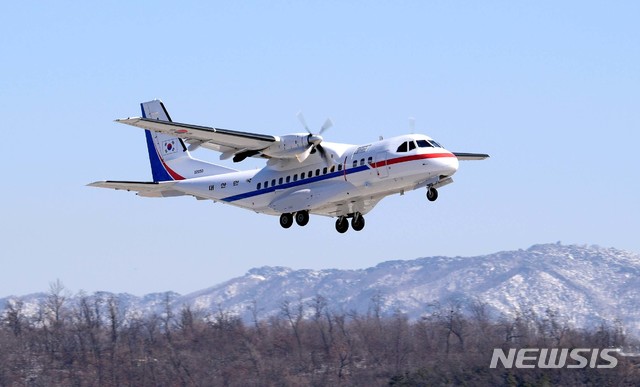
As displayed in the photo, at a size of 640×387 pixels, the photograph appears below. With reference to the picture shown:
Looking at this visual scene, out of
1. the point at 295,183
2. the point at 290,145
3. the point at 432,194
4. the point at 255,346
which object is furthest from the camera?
the point at 255,346

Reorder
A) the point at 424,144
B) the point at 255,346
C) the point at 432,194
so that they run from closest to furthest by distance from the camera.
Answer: the point at 432,194, the point at 424,144, the point at 255,346

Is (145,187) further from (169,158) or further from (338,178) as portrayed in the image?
(338,178)

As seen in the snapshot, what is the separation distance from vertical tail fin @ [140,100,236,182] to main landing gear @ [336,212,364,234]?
4.79 meters

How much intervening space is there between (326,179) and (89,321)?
5614cm

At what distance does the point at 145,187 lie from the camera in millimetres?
38344

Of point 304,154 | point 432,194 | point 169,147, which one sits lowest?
point 432,194

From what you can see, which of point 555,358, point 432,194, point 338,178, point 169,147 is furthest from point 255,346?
point 432,194

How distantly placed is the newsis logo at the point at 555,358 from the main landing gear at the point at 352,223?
35629 mm

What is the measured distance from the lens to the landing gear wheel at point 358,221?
37.0 metres

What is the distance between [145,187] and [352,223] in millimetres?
7896

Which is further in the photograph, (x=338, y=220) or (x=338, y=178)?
(x=338, y=220)

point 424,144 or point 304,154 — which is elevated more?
point 304,154

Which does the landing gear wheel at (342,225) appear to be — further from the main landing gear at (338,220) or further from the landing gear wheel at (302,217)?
the landing gear wheel at (302,217)

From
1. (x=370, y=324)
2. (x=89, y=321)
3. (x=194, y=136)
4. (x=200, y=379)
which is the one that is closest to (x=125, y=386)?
(x=200, y=379)
